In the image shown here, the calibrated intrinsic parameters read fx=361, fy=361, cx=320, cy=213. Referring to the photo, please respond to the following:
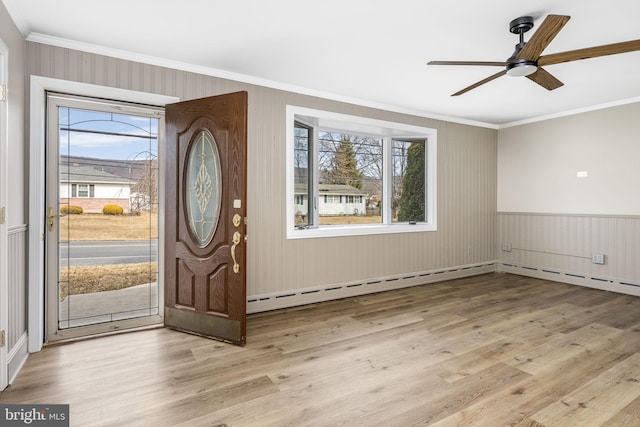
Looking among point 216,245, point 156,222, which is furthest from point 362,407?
point 156,222

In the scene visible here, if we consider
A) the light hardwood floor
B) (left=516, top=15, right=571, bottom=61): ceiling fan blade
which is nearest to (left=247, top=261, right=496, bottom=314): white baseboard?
the light hardwood floor

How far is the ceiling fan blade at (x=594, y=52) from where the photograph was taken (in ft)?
7.21

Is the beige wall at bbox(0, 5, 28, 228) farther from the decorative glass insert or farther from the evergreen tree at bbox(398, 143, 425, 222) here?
the evergreen tree at bbox(398, 143, 425, 222)

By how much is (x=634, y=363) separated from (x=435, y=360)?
57.3 inches

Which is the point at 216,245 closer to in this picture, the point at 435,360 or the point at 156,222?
the point at 156,222

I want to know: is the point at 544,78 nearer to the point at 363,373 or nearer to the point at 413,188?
the point at 413,188

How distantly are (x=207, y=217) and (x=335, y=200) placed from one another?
194cm

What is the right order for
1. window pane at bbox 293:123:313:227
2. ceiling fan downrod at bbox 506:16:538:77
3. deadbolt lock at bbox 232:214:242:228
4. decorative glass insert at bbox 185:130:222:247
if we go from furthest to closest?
window pane at bbox 293:123:313:227 < decorative glass insert at bbox 185:130:222:247 < deadbolt lock at bbox 232:214:242:228 < ceiling fan downrod at bbox 506:16:538:77

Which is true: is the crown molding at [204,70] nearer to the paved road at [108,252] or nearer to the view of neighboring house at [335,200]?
the view of neighboring house at [335,200]

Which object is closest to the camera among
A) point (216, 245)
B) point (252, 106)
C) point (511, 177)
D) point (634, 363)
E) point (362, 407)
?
point (362, 407)

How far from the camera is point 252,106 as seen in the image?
3.81 m

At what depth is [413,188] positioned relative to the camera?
5391 mm

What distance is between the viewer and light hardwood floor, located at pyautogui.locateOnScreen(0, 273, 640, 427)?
2.03 metres

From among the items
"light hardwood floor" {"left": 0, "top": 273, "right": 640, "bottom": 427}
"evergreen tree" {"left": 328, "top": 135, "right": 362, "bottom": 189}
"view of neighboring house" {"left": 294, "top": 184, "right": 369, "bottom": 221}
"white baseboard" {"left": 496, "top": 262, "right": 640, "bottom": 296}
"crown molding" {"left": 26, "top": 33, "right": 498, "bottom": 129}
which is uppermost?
"crown molding" {"left": 26, "top": 33, "right": 498, "bottom": 129}
